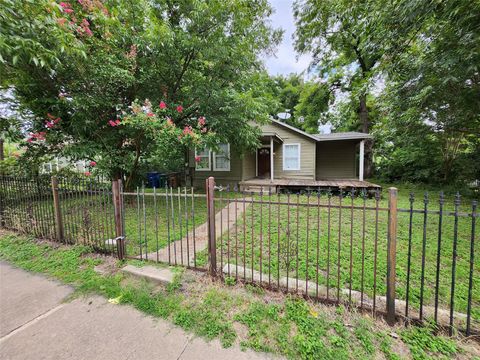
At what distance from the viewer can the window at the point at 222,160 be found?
436 inches

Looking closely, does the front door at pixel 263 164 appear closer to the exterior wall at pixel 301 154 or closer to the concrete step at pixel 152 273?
the exterior wall at pixel 301 154

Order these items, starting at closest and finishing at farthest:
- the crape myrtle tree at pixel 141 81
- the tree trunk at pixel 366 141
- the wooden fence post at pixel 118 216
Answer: the wooden fence post at pixel 118 216, the crape myrtle tree at pixel 141 81, the tree trunk at pixel 366 141

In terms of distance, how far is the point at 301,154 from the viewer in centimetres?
1166

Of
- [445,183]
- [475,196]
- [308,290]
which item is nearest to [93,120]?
[308,290]

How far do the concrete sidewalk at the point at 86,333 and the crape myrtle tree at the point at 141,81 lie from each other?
12.1 feet

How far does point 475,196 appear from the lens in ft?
29.6

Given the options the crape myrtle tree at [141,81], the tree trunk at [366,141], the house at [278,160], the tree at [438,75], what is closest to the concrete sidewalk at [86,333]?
the crape myrtle tree at [141,81]

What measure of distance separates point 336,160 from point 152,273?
1342 centimetres

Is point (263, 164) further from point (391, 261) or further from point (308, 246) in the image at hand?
point (391, 261)

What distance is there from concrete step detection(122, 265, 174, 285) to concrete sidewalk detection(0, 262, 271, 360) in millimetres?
475

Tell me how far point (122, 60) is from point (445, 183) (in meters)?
16.6

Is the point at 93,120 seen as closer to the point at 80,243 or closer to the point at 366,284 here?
the point at 80,243

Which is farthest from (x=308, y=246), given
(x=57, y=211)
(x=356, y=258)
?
(x=57, y=211)

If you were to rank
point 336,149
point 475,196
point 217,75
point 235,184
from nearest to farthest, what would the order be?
point 217,75 → point 475,196 → point 235,184 → point 336,149
